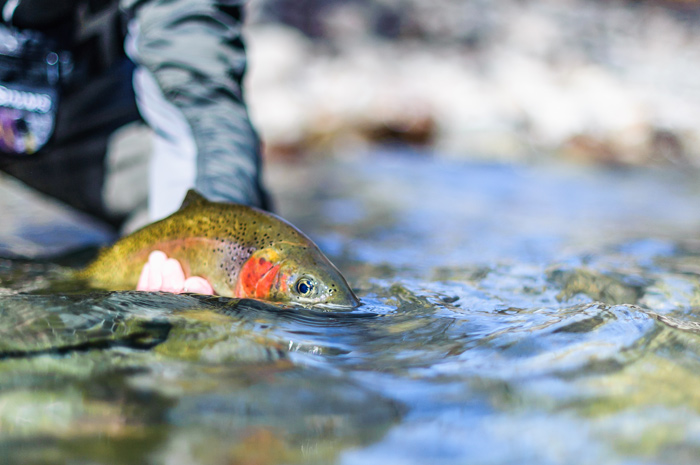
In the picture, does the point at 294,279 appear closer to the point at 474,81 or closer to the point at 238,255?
the point at 238,255

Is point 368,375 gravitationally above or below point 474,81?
below

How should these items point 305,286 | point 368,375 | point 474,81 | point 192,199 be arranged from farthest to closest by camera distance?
point 474,81, point 192,199, point 305,286, point 368,375

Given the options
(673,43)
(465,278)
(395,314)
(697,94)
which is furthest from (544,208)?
(673,43)

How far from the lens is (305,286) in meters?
1.53

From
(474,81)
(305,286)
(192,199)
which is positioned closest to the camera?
(305,286)

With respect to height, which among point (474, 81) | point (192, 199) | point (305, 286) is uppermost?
point (474, 81)

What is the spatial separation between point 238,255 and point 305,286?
213 millimetres

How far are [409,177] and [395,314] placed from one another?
18.9ft

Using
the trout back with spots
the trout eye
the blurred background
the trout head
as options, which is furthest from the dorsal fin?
the blurred background

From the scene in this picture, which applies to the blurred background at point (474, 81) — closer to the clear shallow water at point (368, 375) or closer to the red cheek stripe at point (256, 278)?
the red cheek stripe at point (256, 278)

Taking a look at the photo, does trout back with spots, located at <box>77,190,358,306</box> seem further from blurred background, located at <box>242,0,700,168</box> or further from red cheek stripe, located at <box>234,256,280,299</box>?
blurred background, located at <box>242,0,700,168</box>

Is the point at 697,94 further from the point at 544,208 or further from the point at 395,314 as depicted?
the point at 395,314

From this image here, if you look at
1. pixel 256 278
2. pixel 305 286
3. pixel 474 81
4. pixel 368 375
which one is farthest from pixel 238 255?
pixel 474 81

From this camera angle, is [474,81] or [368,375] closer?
[368,375]
